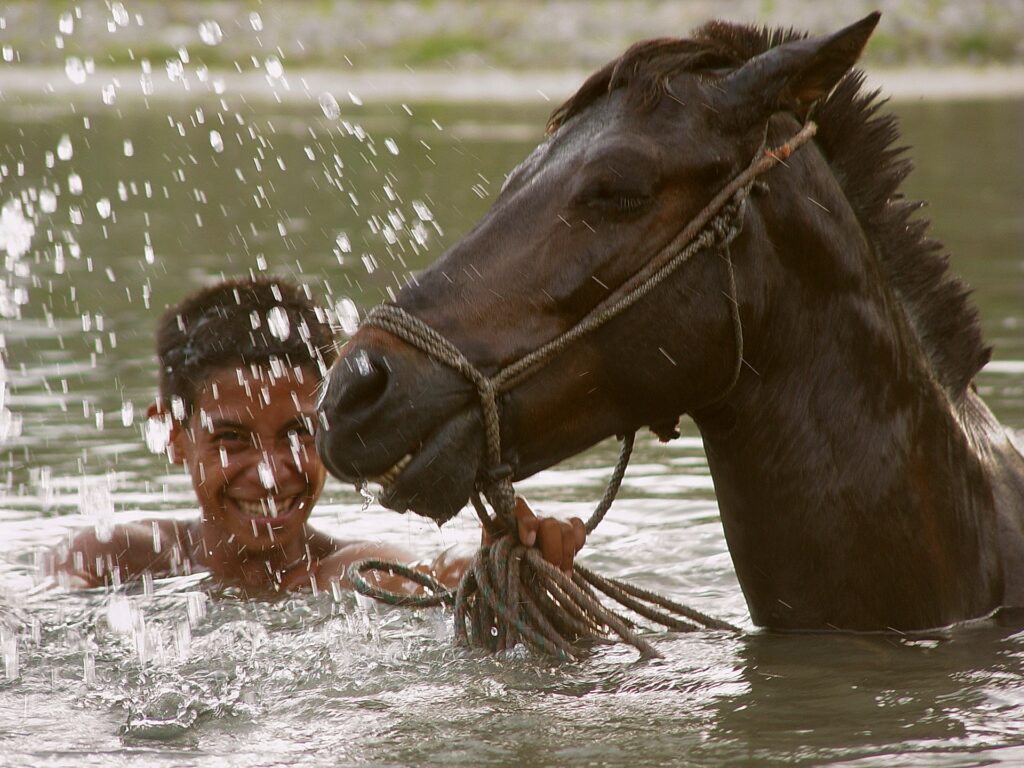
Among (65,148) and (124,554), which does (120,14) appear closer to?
(65,148)

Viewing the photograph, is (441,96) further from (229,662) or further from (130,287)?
(229,662)

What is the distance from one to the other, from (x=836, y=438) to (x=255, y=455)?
2.01m

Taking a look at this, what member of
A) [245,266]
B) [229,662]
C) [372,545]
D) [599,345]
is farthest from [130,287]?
[599,345]

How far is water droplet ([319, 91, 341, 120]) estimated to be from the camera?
2860cm

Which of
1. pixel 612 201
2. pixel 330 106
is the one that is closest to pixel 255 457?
pixel 612 201

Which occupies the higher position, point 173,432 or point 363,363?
point 173,432

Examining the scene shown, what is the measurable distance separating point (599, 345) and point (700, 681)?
2.94ft

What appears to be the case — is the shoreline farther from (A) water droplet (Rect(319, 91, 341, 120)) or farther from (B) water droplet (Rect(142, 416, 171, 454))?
(B) water droplet (Rect(142, 416, 171, 454))

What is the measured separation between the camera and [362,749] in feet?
11.0

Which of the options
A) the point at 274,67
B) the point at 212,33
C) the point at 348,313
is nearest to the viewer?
the point at 348,313

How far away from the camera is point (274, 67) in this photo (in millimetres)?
39281

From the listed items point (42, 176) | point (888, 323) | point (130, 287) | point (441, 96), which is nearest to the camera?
point (888, 323)

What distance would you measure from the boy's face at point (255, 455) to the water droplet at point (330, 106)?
936 inches

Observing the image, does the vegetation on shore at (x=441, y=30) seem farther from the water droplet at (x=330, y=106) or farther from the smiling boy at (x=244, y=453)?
the smiling boy at (x=244, y=453)
